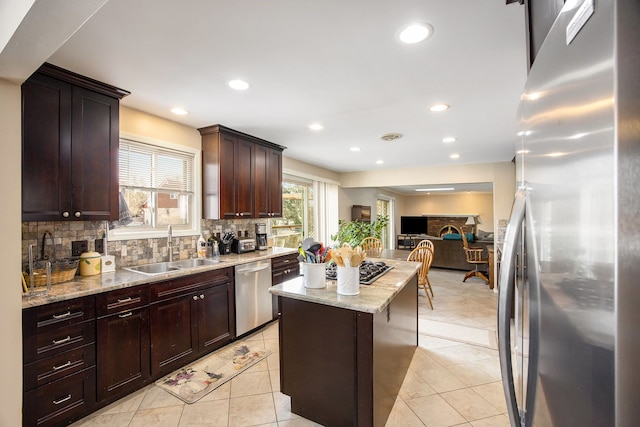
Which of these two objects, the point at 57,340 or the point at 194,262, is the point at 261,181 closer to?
the point at 194,262

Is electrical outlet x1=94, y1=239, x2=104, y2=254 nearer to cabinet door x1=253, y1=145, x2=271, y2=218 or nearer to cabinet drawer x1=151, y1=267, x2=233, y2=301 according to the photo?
cabinet drawer x1=151, y1=267, x2=233, y2=301

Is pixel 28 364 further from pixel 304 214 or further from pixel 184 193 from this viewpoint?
pixel 304 214

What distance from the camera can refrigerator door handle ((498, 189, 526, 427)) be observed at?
2.40 feet

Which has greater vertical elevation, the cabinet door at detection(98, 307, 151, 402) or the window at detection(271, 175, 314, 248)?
the window at detection(271, 175, 314, 248)

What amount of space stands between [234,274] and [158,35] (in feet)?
7.34

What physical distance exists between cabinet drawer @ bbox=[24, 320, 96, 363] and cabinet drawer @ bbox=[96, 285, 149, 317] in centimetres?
11

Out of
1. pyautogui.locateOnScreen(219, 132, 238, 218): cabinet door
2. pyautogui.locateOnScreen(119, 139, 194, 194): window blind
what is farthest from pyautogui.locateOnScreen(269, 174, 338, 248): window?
pyautogui.locateOnScreen(119, 139, 194, 194): window blind

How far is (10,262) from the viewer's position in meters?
1.65

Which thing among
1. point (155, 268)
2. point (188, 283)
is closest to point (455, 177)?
point (188, 283)

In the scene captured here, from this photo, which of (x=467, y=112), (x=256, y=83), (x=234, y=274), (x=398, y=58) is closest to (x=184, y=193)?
(x=234, y=274)

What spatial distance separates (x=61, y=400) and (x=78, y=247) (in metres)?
1.14

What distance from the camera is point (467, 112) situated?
9.56ft

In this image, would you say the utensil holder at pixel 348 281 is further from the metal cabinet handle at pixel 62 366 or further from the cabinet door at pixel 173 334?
the metal cabinet handle at pixel 62 366

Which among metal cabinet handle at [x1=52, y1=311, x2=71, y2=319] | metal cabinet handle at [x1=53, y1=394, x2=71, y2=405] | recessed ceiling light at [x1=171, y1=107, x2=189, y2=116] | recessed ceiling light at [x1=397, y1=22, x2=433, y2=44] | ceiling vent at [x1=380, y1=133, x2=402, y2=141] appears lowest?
metal cabinet handle at [x1=53, y1=394, x2=71, y2=405]
